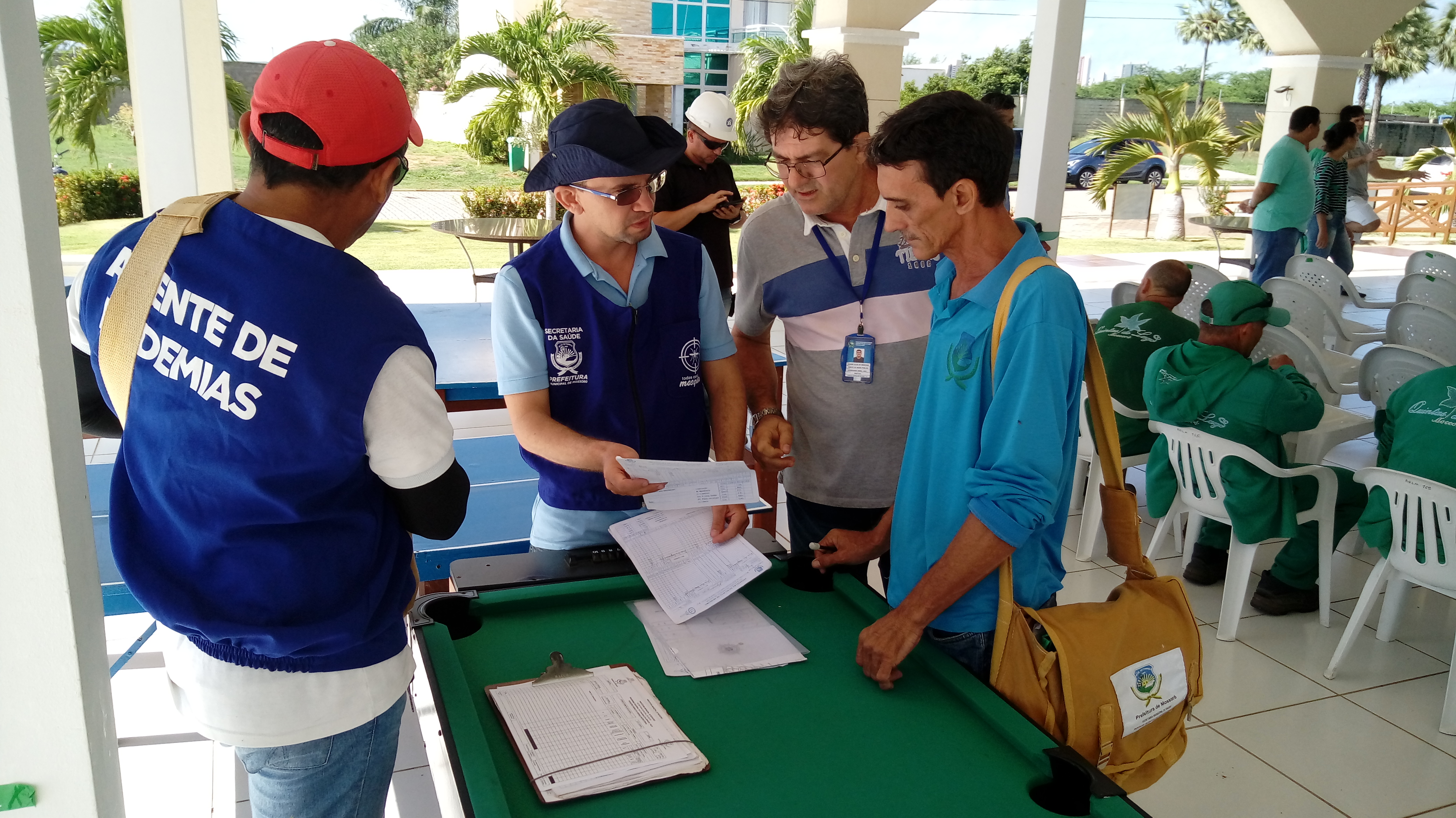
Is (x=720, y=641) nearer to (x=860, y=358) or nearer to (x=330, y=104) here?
(x=860, y=358)

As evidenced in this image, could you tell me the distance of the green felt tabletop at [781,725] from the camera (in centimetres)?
127

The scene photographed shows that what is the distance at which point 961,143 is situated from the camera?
1.54 m

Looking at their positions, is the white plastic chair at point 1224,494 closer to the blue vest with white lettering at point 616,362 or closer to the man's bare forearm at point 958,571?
the blue vest with white lettering at point 616,362

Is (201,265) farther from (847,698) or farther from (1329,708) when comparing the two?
(1329,708)

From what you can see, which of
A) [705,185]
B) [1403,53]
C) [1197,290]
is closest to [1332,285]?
[1197,290]

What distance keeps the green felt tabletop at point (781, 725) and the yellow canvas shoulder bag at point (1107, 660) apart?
0.09 m

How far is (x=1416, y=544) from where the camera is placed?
3.16 meters

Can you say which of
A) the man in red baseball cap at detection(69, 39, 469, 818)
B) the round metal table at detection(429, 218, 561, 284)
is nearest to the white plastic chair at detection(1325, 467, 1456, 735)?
the man in red baseball cap at detection(69, 39, 469, 818)

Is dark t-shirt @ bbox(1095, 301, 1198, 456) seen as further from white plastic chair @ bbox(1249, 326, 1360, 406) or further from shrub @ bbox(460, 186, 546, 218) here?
shrub @ bbox(460, 186, 546, 218)

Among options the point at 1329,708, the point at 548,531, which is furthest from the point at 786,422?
the point at 1329,708

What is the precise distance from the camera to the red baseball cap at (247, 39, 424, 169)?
116 centimetres

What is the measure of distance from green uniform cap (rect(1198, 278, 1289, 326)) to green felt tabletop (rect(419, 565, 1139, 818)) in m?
2.44

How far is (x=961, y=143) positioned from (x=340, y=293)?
958mm

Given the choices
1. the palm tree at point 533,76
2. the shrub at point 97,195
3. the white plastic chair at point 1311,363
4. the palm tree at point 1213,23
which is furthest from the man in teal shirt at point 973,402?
the palm tree at point 1213,23
